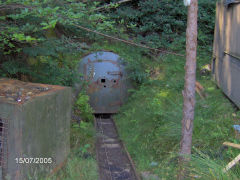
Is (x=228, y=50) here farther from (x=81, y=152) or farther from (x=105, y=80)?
(x=81, y=152)

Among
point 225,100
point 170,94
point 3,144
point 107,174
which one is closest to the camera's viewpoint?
point 3,144

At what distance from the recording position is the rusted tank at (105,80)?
11.4m

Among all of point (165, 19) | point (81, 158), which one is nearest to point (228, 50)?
point (81, 158)

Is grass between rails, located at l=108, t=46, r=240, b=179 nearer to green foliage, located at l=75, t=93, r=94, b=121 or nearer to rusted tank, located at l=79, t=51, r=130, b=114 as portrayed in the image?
rusted tank, located at l=79, t=51, r=130, b=114

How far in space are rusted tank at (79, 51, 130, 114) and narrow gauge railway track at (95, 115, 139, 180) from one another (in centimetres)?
161

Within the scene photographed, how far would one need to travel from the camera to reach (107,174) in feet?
21.2

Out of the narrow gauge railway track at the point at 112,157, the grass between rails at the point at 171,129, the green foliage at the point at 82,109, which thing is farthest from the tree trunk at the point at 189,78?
the green foliage at the point at 82,109

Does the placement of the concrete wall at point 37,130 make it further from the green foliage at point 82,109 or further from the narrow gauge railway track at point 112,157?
the green foliage at point 82,109

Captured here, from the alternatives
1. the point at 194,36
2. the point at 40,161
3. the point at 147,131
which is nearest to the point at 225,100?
the point at 147,131

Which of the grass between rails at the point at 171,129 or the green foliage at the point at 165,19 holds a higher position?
the green foliage at the point at 165,19

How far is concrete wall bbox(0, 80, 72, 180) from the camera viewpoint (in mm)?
4359

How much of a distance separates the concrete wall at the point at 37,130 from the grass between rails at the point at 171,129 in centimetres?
206

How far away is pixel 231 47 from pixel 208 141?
3669mm

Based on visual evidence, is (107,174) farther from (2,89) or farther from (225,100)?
(225,100)
